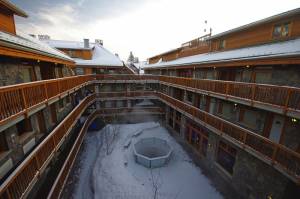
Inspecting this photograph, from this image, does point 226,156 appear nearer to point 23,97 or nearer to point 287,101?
point 287,101

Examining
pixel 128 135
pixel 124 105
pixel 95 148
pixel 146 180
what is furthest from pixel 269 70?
pixel 124 105

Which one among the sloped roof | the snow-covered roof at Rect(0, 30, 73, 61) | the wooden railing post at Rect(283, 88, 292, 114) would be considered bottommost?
the wooden railing post at Rect(283, 88, 292, 114)

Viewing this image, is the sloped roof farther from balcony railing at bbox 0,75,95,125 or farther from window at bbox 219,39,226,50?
window at bbox 219,39,226,50

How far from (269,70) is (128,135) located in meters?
19.1

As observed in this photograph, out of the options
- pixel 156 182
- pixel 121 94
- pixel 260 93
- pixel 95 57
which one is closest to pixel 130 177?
pixel 156 182

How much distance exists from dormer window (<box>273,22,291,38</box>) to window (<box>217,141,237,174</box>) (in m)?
10.6

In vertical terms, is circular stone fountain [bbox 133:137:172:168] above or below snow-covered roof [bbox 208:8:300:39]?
below

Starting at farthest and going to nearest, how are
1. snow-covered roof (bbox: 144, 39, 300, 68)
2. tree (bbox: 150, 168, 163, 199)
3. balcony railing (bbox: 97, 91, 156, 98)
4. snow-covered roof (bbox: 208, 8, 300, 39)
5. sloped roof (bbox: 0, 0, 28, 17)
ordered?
balcony railing (bbox: 97, 91, 156, 98) < tree (bbox: 150, 168, 163, 199) < snow-covered roof (bbox: 208, 8, 300, 39) < sloped roof (bbox: 0, 0, 28, 17) < snow-covered roof (bbox: 144, 39, 300, 68)

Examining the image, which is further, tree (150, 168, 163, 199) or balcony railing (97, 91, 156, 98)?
balcony railing (97, 91, 156, 98)

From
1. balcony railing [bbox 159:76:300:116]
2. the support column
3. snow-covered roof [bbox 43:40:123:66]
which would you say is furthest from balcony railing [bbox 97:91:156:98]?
balcony railing [bbox 159:76:300:116]

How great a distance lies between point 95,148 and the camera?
19.6 metres

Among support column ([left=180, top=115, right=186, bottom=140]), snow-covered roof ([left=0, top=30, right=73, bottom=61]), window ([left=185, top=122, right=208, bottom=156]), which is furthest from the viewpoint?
support column ([left=180, top=115, right=186, bottom=140])

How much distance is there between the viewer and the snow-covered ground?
12.5 m

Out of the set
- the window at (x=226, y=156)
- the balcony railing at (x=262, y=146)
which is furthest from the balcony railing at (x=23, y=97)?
the window at (x=226, y=156)
